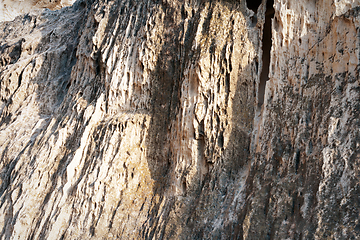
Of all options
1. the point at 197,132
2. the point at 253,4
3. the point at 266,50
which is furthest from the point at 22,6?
the point at 197,132

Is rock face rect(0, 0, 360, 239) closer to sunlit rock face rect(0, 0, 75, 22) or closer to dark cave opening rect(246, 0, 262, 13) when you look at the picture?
dark cave opening rect(246, 0, 262, 13)

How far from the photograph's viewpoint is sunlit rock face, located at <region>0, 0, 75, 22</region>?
36250mm

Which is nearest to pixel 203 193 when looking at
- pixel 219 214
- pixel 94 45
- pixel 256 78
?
pixel 219 214

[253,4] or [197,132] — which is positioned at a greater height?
[253,4]

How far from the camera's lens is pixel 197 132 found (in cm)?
1350

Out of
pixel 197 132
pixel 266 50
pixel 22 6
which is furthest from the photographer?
pixel 22 6

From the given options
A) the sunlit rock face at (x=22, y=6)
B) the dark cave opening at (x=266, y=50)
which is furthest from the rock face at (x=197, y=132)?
the sunlit rock face at (x=22, y=6)

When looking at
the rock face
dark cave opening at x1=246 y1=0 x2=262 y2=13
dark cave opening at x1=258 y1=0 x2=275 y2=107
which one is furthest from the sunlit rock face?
dark cave opening at x1=258 y1=0 x2=275 y2=107

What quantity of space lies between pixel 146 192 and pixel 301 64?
8204mm

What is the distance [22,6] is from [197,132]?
109 ft

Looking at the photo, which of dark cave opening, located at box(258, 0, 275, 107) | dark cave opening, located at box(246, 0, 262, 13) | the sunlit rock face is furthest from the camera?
the sunlit rock face

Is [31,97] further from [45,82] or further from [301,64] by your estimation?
[301,64]

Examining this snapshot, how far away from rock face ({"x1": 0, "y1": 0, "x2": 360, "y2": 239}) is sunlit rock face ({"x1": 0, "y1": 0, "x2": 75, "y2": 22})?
1948 centimetres

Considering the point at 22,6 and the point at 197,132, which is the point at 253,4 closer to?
the point at 197,132
